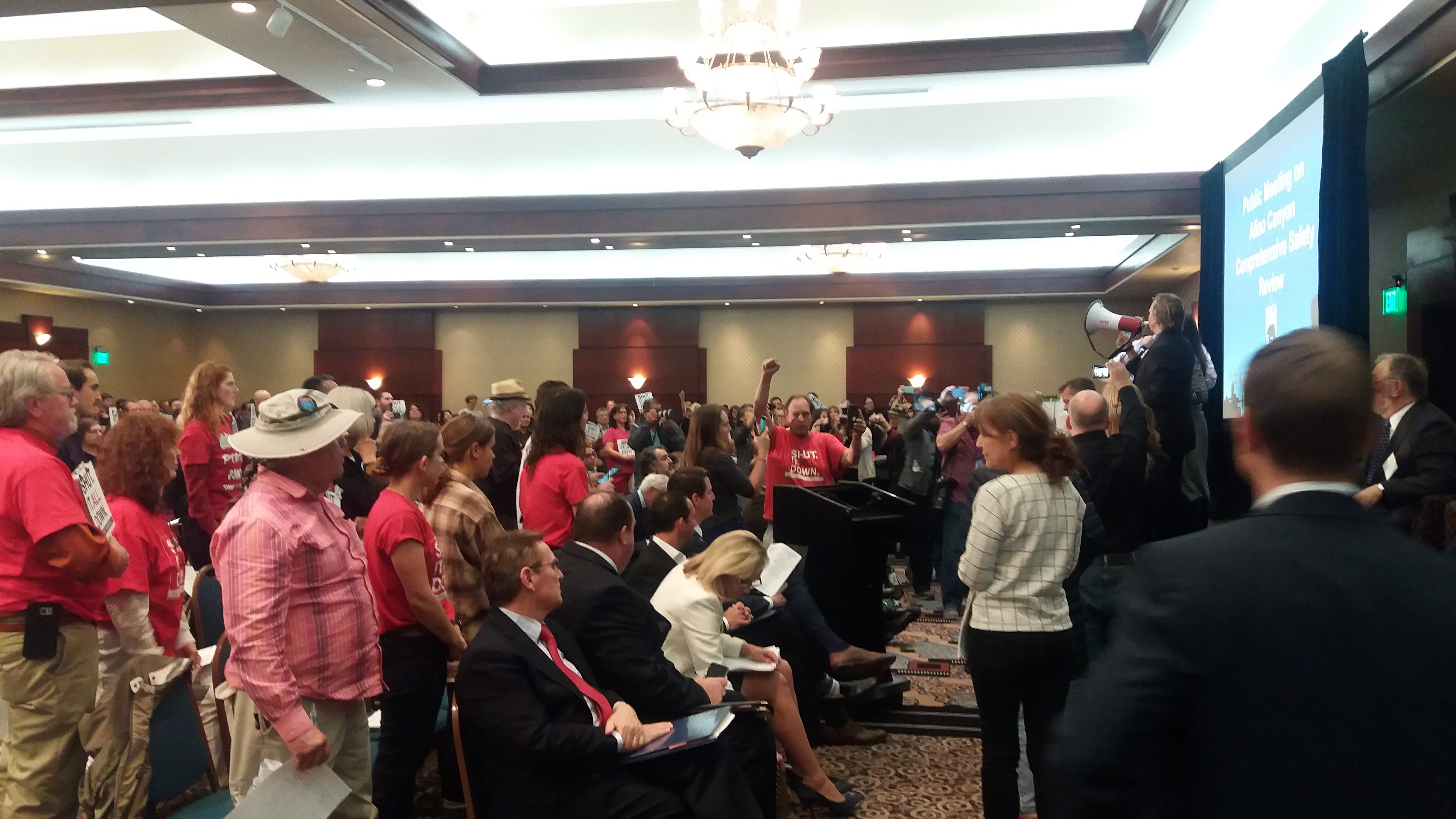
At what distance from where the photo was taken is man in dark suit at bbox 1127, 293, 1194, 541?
4.42 m

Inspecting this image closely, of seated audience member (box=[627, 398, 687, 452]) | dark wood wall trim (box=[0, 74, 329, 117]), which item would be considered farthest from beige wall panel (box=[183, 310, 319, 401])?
dark wood wall trim (box=[0, 74, 329, 117])

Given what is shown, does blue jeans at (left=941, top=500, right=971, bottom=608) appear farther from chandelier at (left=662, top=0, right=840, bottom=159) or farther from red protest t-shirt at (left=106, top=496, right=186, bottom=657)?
red protest t-shirt at (left=106, top=496, right=186, bottom=657)

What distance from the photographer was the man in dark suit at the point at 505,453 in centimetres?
494

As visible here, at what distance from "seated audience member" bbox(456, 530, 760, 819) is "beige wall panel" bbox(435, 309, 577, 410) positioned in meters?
12.6

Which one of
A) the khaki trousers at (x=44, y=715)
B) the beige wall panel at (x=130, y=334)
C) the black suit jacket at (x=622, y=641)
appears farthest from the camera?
the beige wall panel at (x=130, y=334)

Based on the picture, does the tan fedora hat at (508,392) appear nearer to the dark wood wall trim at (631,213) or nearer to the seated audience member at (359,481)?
the seated audience member at (359,481)

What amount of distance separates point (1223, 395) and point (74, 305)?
14.8m

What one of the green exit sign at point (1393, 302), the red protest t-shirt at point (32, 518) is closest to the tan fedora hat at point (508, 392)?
the red protest t-shirt at point (32, 518)

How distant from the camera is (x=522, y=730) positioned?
7.22 feet

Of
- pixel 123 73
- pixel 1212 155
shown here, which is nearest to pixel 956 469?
pixel 1212 155

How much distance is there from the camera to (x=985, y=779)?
108 inches

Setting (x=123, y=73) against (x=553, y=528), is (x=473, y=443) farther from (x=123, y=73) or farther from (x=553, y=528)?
(x=123, y=73)

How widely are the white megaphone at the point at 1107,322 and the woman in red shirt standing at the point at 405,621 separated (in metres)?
3.93

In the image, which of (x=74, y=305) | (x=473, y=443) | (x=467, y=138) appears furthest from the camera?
(x=74, y=305)
